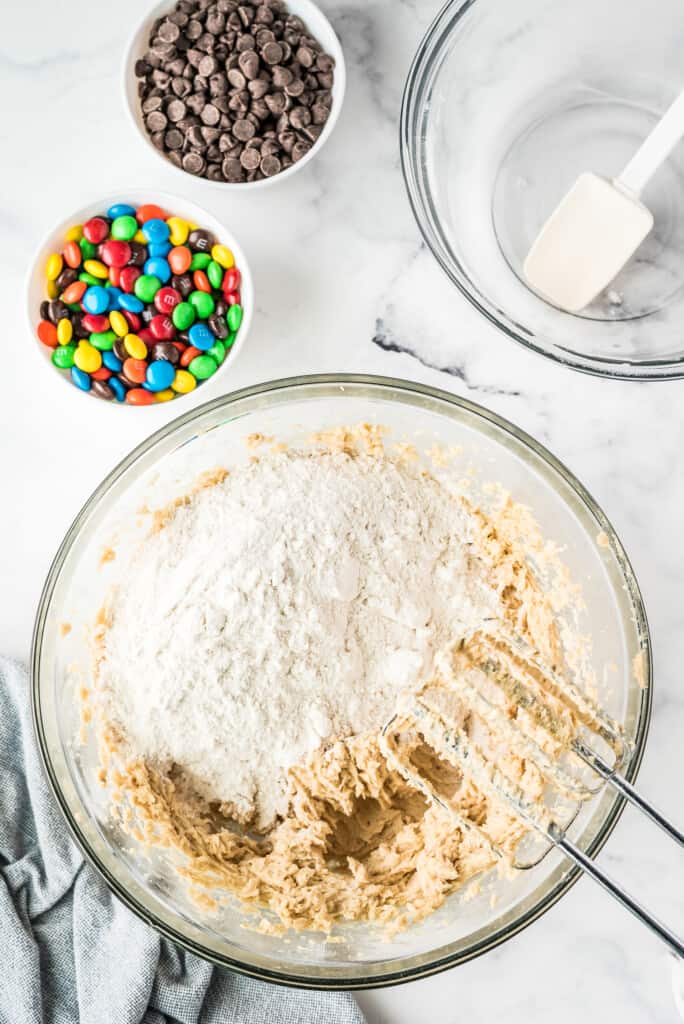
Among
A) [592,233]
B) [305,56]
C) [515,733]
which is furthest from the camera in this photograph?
[305,56]

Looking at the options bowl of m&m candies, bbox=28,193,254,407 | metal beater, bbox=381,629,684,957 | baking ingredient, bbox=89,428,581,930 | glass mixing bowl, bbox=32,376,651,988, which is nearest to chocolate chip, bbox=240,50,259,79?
bowl of m&m candies, bbox=28,193,254,407

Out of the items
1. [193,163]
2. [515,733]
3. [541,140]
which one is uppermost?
[541,140]

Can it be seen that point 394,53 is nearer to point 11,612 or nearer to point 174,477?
point 174,477

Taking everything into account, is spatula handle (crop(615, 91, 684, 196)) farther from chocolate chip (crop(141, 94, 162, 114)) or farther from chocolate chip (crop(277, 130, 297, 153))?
chocolate chip (crop(141, 94, 162, 114))

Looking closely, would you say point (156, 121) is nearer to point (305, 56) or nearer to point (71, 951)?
point (305, 56)

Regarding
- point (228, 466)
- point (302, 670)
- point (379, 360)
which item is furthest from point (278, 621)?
point (379, 360)

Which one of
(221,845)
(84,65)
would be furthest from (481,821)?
(84,65)

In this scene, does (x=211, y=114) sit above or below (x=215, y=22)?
below

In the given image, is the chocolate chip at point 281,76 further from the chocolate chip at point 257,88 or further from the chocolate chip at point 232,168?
the chocolate chip at point 232,168
